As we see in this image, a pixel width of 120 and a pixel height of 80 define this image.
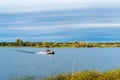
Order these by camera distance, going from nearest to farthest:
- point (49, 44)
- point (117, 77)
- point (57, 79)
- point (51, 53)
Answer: point (117, 77), point (57, 79), point (51, 53), point (49, 44)

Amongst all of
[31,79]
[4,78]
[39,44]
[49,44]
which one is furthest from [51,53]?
[39,44]

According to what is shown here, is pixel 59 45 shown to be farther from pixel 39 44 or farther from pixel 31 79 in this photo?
pixel 31 79

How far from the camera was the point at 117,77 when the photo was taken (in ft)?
79.3

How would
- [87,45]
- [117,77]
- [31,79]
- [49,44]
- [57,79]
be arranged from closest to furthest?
[117,77]
[57,79]
[31,79]
[49,44]
[87,45]

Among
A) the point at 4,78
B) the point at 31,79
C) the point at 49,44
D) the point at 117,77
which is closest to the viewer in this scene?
the point at 117,77

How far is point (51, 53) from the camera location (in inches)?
3959

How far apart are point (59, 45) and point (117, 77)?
569ft

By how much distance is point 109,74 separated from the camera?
2477 cm

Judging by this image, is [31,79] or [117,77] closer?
[117,77]

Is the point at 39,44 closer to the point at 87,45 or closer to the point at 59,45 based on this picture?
the point at 59,45

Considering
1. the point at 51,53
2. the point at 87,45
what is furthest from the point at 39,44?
the point at 51,53

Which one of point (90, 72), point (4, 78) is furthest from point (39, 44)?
point (90, 72)

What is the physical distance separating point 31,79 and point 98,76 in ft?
20.9

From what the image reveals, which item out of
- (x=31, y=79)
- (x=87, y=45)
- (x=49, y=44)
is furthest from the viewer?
(x=87, y=45)
